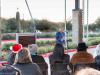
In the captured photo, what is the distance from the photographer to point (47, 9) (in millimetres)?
43375

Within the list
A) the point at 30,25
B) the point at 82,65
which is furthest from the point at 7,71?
the point at 30,25

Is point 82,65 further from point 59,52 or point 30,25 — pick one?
point 30,25

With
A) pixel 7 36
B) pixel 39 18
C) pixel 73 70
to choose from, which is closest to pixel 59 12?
pixel 39 18

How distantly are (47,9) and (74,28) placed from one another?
1076 inches

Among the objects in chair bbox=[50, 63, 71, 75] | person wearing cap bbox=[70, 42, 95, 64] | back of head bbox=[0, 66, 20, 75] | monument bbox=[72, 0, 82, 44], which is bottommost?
chair bbox=[50, 63, 71, 75]

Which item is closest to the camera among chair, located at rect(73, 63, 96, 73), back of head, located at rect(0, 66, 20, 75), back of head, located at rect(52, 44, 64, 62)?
back of head, located at rect(0, 66, 20, 75)

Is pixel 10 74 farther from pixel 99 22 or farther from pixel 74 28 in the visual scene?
pixel 99 22

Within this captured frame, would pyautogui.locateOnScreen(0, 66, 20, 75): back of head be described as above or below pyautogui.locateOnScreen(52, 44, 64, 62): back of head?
above

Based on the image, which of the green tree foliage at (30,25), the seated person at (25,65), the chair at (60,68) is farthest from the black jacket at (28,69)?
the green tree foliage at (30,25)

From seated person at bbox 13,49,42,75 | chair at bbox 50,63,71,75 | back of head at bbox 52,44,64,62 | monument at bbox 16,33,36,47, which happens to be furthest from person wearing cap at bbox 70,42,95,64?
monument at bbox 16,33,36,47

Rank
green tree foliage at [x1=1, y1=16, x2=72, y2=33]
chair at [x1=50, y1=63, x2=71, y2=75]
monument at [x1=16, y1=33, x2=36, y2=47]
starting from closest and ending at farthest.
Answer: chair at [x1=50, y1=63, x2=71, y2=75]
monument at [x1=16, y1=33, x2=36, y2=47]
green tree foliage at [x1=1, y1=16, x2=72, y2=33]

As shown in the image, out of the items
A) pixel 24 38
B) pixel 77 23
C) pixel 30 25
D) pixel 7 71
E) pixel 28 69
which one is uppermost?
pixel 30 25

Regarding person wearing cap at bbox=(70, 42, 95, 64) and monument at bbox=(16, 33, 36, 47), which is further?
monument at bbox=(16, 33, 36, 47)

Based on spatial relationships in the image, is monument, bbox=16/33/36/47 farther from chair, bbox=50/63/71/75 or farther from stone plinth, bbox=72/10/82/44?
stone plinth, bbox=72/10/82/44
